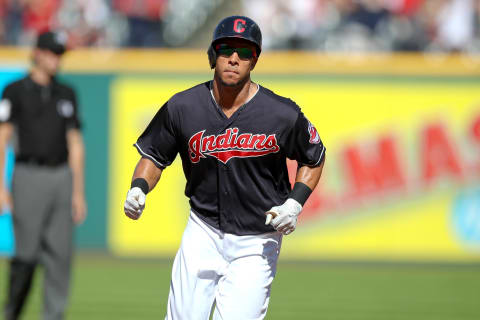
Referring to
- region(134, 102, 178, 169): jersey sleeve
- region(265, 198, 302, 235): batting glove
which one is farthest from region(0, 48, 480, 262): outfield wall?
region(265, 198, 302, 235): batting glove

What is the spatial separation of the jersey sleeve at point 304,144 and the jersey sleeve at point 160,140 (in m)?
0.69

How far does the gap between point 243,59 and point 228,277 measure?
124cm

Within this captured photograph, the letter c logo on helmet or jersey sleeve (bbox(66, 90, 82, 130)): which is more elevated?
the letter c logo on helmet

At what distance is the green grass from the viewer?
9.44 meters

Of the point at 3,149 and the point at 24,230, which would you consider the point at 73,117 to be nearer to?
the point at 3,149

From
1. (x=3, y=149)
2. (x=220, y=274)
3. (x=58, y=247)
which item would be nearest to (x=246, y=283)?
(x=220, y=274)

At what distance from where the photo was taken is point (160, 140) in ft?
18.2

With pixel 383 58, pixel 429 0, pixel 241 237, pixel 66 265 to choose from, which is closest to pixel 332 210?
pixel 383 58

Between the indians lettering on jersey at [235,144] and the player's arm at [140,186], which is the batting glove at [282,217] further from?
the player's arm at [140,186]

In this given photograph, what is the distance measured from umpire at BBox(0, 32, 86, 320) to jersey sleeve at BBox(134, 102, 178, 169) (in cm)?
284

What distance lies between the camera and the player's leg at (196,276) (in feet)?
17.6

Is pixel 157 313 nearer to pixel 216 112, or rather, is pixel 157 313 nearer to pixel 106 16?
pixel 216 112

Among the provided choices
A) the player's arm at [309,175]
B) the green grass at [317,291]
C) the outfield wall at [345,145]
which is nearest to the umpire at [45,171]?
the green grass at [317,291]

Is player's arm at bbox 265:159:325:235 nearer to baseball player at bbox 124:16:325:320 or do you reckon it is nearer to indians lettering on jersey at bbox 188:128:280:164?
baseball player at bbox 124:16:325:320
